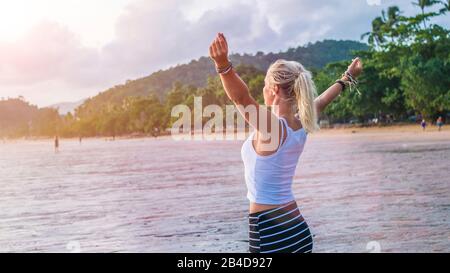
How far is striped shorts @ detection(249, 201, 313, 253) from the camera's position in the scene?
2242 mm

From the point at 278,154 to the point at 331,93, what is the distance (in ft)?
2.14

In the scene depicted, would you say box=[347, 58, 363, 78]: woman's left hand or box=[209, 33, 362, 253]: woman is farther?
box=[347, 58, 363, 78]: woman's left hand

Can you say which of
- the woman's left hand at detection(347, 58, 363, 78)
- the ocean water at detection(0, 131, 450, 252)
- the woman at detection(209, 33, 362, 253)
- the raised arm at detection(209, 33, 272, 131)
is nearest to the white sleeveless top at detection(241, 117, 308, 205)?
the woman at detection(209, 33, 362, 253)

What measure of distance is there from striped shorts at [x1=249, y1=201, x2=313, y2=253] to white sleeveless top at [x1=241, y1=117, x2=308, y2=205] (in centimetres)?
4

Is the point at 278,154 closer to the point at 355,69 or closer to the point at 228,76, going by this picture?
the point at 228,76

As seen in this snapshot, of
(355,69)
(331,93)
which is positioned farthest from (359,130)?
(331,93)

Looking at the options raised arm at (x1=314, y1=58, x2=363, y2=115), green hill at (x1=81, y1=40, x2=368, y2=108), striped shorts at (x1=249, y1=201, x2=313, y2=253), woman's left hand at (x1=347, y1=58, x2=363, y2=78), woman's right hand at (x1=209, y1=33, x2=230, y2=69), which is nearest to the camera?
woman's right hand at (x1=209, y1=33, x2=230, y2=69)

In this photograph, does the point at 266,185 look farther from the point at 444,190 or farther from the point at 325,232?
the point at 444,190

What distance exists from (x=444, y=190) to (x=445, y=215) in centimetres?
204

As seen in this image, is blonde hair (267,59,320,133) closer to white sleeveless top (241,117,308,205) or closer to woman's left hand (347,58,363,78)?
white sleeveless top (241,117,308,205)

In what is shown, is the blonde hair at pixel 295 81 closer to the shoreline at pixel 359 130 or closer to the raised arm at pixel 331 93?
the raised arm at pixel 331 93

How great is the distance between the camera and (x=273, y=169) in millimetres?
2160

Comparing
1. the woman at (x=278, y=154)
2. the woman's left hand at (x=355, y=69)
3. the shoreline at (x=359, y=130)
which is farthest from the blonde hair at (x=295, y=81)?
the shoreline at (x=359, y=130)
